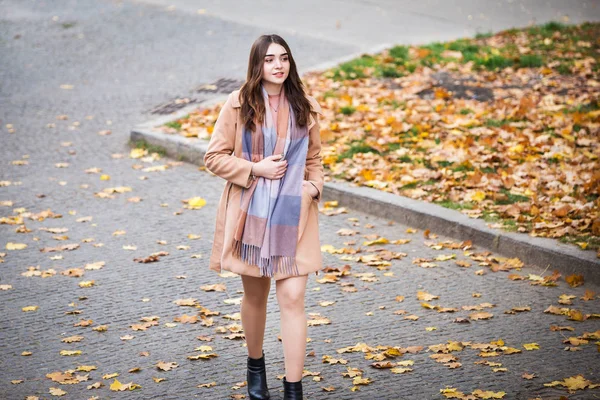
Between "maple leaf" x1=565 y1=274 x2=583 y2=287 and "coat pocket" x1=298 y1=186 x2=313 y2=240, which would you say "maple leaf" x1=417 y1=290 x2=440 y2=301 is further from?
"coat pocket" x1=298 y1=186 x2=313 y2=240

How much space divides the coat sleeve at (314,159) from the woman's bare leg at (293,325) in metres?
0.47

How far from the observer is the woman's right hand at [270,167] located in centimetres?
428

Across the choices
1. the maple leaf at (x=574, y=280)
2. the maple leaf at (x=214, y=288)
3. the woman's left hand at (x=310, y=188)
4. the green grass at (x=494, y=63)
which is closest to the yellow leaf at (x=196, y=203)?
the maple leaf at (x=214, y=288)

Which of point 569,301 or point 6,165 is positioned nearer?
point 569,301

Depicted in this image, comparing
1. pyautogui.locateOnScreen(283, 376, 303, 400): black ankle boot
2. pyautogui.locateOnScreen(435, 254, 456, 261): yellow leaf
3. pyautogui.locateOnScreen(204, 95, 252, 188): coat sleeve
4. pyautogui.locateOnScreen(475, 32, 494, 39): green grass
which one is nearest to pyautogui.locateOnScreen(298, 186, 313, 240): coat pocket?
pyautogui.locateOnScreen(204, 95, 252, 188): coat sleeve

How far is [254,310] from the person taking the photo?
15.0 ft

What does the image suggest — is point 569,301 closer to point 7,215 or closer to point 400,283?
point 400,283

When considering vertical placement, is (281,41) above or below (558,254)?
above

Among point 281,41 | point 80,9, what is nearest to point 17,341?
point 281,41

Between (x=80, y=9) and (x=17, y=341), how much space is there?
1267 cm

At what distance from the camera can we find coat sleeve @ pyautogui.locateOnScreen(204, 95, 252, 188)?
4.30 metres

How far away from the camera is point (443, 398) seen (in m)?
4.61

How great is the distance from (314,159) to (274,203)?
36 cm

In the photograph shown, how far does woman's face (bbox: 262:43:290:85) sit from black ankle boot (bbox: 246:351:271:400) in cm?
148
